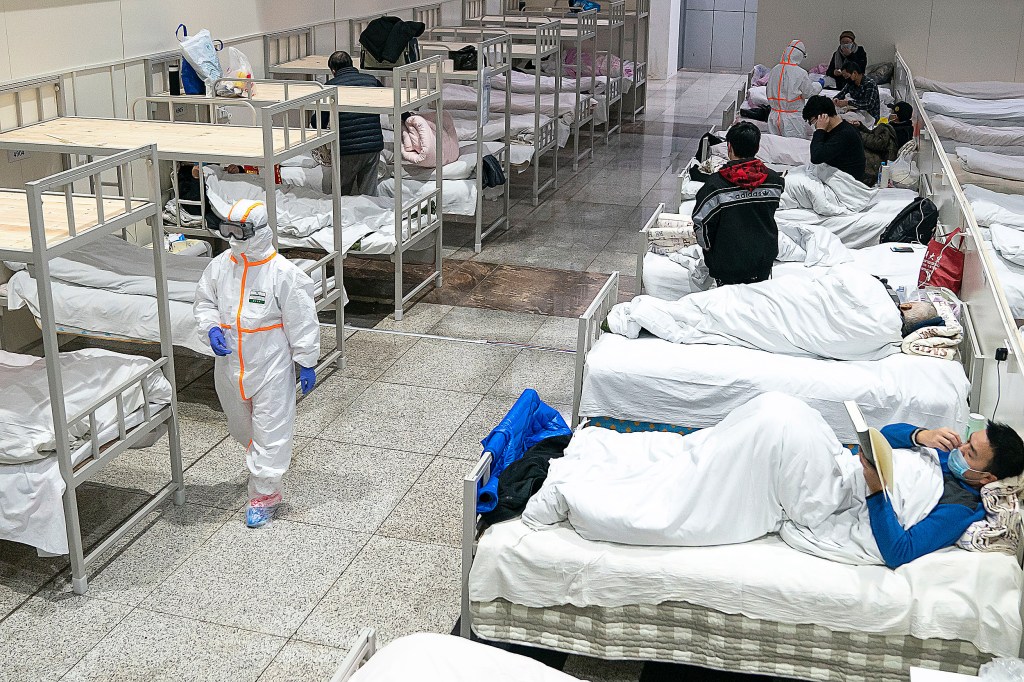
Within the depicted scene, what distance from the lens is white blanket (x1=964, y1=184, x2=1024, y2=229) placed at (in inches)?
265

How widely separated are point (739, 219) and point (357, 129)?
3.21 m

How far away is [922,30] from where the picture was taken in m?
12.3

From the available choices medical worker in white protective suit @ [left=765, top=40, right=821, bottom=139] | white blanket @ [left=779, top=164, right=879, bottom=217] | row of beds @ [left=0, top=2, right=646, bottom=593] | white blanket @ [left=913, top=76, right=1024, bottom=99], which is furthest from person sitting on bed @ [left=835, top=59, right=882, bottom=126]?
row of beds @ [left=0, top=2, right=646, bottom=593]

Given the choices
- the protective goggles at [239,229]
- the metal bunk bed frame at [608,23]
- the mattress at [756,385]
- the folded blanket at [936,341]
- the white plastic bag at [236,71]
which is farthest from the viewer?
the metal bunk bed frame at [608,23]

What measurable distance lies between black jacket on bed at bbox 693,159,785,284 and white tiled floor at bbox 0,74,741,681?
4.00 ft

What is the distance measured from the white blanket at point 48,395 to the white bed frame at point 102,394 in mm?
61

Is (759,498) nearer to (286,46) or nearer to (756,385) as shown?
(756,385)

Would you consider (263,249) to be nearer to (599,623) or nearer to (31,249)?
(31,249)

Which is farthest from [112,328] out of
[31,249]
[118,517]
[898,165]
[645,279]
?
[898,165]

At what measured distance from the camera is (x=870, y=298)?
208 inches

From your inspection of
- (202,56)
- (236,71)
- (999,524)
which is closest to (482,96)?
Result: (236,71)

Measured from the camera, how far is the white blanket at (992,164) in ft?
26.8

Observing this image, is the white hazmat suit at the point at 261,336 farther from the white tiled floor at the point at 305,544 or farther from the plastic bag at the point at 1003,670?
the plastic bag at the point at 1003,670

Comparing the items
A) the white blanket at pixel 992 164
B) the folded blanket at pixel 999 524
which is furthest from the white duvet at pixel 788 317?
the white blanket at pixel 992 164
